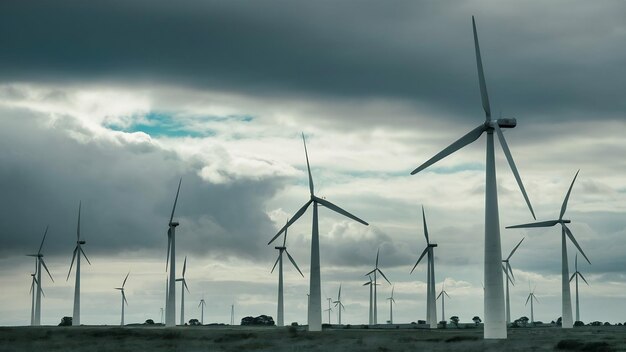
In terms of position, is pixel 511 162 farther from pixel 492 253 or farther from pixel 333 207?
pixel 333 207

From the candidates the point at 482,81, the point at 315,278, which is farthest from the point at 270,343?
the point at 482,81

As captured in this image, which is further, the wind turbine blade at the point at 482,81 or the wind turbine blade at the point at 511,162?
the wind turbine blade at the point at 482,81

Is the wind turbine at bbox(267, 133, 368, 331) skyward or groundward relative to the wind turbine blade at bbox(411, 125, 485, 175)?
groundward

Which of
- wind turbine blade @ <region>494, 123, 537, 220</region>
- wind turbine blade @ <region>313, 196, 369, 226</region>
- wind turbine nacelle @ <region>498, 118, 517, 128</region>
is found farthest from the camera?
wind turbine blade @ <region>313, 196, 369, 226</region>

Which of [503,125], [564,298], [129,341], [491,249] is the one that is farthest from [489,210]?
[564,298]

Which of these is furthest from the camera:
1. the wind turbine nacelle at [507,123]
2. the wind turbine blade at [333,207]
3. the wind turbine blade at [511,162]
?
the wind turbine blade at [333,207]

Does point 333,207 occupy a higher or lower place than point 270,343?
higher

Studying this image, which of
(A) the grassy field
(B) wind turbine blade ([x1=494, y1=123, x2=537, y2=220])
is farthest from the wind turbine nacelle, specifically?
(A) the grassy field

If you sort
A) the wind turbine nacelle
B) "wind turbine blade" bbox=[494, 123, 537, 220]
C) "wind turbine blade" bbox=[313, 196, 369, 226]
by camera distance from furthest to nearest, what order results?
1. "wind turbine blade" bbox=[313, 196, 369, 226]
2. the wind turbine nacelle
3. "wind turbine blade" bbox=[494, 123, 537, 220]

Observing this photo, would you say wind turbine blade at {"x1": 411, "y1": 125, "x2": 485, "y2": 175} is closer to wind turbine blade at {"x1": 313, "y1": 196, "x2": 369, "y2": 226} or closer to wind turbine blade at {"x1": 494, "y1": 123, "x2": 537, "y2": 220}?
wind turbine blade at {"x1": 494, "y1": 123, "x2": 537, "y2": 220}

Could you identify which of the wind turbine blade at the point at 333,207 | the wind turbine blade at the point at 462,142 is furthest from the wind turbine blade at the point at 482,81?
the wind turbine blade at the point at 333,207

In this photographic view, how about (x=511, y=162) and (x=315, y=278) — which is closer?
(x=511, y=162)

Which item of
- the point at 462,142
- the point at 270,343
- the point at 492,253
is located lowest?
the point at 270,343

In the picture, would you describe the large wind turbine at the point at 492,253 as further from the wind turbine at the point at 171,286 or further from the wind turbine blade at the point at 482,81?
the wind turbine at the point at 171,286
